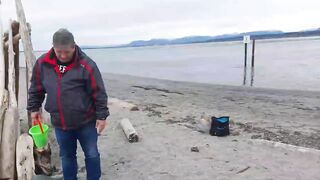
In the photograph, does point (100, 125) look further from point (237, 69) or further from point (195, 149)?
point (237, 69)

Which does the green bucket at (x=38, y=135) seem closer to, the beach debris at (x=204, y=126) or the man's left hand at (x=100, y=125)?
the man's left hand at (x=100, y=125)

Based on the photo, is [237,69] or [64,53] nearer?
[64,53]

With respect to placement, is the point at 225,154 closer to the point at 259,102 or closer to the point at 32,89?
the point at 32,89

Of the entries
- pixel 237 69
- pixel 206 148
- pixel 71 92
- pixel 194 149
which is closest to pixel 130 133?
pixel 194 149

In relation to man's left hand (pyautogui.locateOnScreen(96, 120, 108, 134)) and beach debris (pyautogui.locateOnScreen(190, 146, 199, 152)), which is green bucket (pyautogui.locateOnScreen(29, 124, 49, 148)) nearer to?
man's left hand (pyautogui.locateOnScreen(96, 120, 108, 134))

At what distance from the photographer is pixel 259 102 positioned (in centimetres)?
1352

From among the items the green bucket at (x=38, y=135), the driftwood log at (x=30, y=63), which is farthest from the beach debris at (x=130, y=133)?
the green bucket at (x=38, y=135)

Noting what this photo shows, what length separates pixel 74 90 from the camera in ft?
12.2

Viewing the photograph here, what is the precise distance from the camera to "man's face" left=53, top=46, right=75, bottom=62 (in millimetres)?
3523

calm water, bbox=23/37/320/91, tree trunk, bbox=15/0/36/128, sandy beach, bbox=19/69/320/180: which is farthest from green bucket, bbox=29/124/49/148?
calm water, bbox=23/37/320/91

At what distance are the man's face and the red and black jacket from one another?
0.07 metres

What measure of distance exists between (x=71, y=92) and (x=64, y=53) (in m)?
0.42

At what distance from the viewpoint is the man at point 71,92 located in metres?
3.65

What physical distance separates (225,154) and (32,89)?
10.9 feet
